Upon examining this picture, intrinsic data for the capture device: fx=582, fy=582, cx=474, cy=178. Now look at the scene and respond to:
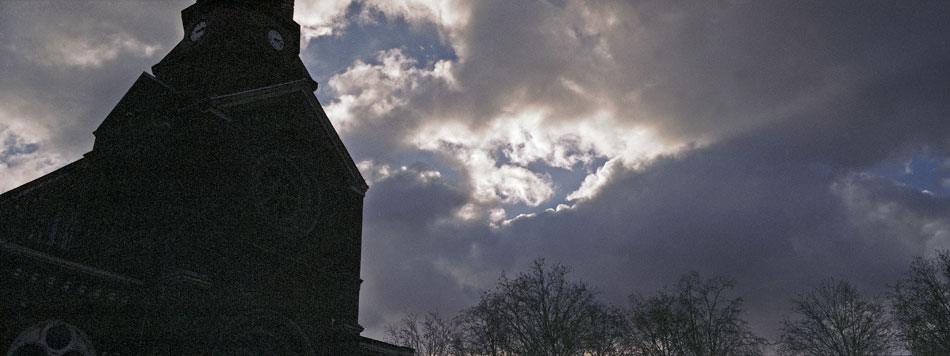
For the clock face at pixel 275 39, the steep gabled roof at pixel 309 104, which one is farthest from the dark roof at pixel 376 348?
the clock face at pixel 275 39

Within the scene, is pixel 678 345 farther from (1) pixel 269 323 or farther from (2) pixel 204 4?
(2) pixel 204 4

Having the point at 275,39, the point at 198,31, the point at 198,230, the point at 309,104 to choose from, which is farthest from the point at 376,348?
the point at 198,31

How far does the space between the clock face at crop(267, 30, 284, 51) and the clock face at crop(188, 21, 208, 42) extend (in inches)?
128

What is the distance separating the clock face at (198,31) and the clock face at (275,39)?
10.7 ft

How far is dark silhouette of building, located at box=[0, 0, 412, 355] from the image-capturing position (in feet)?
55.2

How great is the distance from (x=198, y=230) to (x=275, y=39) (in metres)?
14.7

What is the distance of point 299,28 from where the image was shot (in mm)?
33875

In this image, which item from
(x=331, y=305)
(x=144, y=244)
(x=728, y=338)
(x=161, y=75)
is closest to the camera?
(x=144, y=244)

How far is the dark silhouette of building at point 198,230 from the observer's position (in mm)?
16812

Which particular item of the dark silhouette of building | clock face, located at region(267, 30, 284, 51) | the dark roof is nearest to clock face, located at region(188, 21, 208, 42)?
the dark silhouette of building

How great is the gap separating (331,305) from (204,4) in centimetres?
1843

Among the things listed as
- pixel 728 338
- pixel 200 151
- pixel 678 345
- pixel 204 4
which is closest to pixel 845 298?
pixel 728 338

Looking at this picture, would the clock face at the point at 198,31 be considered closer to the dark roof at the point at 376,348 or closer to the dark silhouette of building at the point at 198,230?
Result: the dark silhouette of building at the point at 198,230

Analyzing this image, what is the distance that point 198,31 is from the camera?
102 feet
